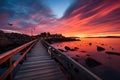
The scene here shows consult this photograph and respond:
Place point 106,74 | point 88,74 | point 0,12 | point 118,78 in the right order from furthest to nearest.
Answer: point 0,12
point 106,74
point 118,78
point 88,74

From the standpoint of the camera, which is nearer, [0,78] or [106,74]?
[0,78]

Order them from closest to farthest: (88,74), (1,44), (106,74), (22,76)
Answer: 1. (88,74)
2. (22,76)
3. (106,74)
4. (1,44)

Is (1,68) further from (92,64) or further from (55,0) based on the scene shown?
(92,64)

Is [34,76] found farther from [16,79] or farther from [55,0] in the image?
[55,0]

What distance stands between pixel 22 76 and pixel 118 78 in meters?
15.9

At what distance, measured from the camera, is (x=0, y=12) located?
19047mm

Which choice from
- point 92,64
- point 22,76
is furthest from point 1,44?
point 22,76

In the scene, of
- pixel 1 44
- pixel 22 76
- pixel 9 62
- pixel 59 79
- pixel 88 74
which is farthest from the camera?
pixel 1 44

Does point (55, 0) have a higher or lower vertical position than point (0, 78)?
higher

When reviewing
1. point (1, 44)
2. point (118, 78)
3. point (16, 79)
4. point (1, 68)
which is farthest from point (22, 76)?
point (1, 44)

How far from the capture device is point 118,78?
15000 mm

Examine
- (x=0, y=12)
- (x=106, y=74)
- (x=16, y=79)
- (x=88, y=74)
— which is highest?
(x=0, y=12)

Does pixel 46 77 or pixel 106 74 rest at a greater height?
pixel 46 77

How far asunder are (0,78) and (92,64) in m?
19.9
